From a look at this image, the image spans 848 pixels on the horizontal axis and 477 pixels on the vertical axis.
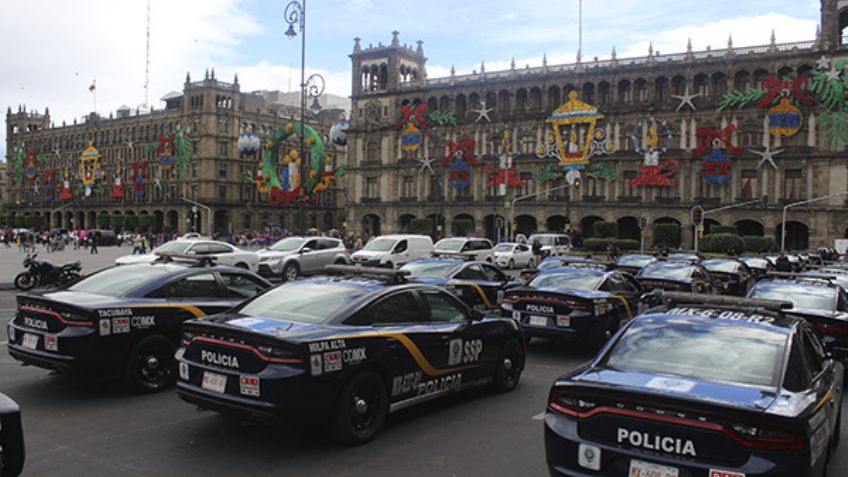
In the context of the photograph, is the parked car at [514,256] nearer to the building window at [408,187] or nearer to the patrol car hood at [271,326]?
the patrol car hood at [271,326]

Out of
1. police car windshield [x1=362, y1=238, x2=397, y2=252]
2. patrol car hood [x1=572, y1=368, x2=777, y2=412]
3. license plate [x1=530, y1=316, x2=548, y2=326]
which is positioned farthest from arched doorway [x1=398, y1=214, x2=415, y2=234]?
patrol car hood [x1=572, y1=368, x2=777, y2=412]

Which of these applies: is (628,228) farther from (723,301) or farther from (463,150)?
(723,301)

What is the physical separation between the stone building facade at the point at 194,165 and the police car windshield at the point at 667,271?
75574 millimetres

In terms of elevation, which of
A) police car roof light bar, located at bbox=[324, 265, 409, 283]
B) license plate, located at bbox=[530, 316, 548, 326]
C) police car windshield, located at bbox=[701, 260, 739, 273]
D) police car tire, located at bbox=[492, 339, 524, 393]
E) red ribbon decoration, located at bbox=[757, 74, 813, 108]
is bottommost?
police car tire, located at bbox=[492, 339, 524, 393]

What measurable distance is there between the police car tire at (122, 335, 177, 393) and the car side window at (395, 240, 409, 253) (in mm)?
18992

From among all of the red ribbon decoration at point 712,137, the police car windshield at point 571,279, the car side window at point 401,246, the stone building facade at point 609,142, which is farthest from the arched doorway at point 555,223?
the police car windshield at point 571,279

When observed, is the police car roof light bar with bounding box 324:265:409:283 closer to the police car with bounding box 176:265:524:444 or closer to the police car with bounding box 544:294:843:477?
the police car with bounding box 176:265:524:444

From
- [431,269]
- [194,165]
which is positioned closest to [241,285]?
[431,269]

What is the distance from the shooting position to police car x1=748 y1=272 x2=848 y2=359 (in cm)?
948

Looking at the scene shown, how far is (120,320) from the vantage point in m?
7.80

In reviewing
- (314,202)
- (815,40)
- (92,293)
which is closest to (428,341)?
(92,293)

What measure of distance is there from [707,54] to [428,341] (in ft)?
190

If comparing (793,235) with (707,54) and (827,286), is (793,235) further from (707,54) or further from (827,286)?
(827,286)

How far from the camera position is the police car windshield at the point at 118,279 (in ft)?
27.9
